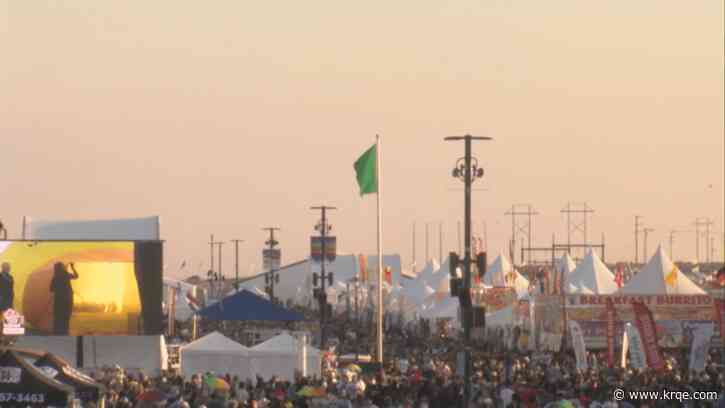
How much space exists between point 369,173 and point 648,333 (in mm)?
12678

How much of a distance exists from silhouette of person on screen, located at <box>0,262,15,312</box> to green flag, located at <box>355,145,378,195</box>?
33.9ft

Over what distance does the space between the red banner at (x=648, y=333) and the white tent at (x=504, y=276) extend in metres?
48.2

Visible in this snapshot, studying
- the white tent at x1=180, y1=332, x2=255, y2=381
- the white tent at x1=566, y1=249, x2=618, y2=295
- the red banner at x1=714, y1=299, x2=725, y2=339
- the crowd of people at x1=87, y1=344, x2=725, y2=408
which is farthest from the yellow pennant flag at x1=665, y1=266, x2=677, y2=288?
the white tent at x1=180, y1=332, x2=255, y2=381

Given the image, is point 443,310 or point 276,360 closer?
point 276,360

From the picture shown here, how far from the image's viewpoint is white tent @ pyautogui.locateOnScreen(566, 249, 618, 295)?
77.8 metres

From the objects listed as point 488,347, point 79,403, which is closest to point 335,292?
point 488,347

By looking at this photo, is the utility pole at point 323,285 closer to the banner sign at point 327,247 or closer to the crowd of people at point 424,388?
the banner sign at point 327,247

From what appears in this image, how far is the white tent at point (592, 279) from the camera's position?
255 ft

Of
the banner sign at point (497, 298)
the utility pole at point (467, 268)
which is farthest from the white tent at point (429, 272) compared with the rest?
the utility pole at point (467, 268)

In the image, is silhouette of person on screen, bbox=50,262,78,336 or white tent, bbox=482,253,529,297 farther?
white tent, bbox=482,253,529,297

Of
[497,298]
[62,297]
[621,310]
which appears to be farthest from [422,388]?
[497,298]

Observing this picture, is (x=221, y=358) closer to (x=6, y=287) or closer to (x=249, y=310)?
(x=249, y=310)

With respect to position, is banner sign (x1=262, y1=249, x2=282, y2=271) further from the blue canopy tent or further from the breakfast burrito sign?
the blue canopy tent

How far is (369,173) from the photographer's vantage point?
166 ft
